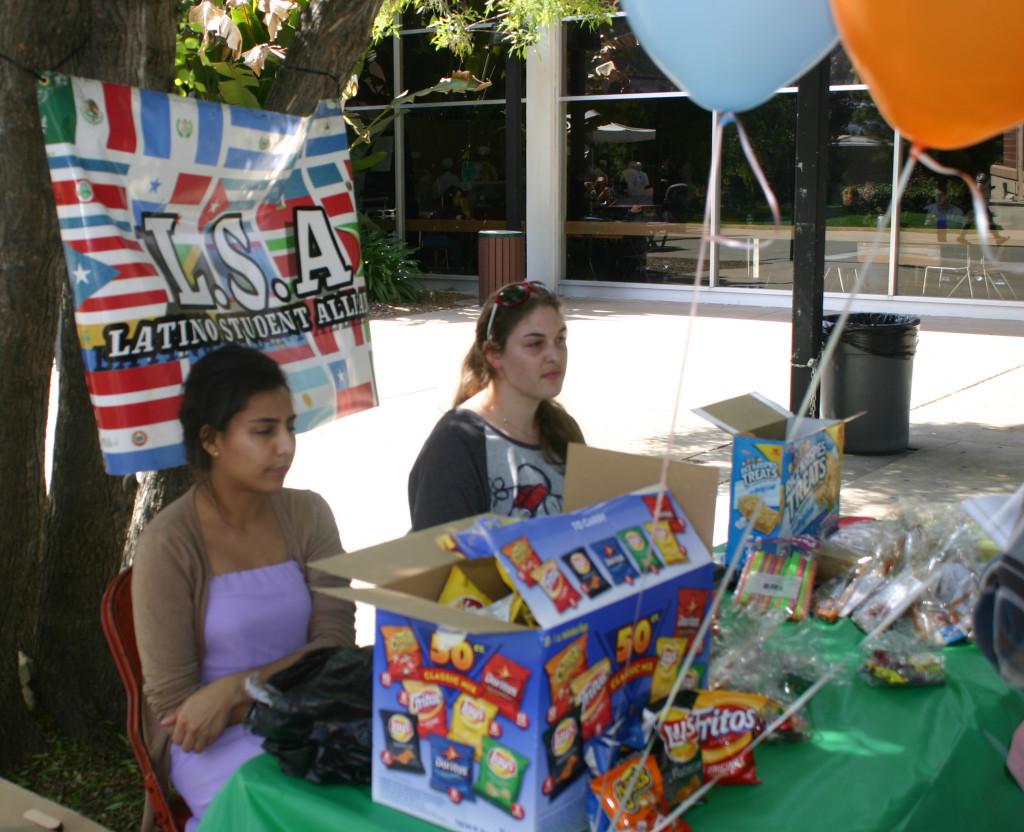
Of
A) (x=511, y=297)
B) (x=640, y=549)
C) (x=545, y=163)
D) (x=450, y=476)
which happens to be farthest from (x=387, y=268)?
(x=640, y=549)

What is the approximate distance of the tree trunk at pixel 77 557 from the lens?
3.78m

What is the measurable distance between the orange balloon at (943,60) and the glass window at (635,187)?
14260mm

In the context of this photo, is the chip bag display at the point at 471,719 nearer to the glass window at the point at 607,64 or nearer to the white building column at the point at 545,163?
the glass window at the point at 607,64

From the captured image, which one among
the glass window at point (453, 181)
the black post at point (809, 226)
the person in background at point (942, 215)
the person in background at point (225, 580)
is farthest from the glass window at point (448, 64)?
the person in background at point (225, 580)

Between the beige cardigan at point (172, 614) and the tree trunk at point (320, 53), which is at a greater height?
the tree trunk at point (320, 53)

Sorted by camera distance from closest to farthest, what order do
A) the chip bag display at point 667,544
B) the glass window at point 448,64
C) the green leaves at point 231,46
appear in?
the chip bag display at point 667,544 → the green leaves at point 231,46 → the glass window at point 448,64

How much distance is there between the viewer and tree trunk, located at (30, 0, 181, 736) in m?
3.78

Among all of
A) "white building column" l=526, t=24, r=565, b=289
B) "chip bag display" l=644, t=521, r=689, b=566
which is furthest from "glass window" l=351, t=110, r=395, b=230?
"chip bag display" l=644, t=521, r=689, b=566

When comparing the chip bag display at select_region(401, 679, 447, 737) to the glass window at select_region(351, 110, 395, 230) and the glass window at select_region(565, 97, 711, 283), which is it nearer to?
the glass window at select_region(565, 97, 711, 283)

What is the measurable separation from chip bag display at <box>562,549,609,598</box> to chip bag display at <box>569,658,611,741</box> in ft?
0.39

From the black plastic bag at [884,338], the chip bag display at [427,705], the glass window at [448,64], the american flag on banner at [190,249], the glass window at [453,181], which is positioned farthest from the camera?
the glass window at [453,181]

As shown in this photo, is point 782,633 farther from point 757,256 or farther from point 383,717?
point 757,256

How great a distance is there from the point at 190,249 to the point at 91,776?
1761 mm

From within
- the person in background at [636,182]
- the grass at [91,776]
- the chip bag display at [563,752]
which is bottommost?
the grass at [91,776]
